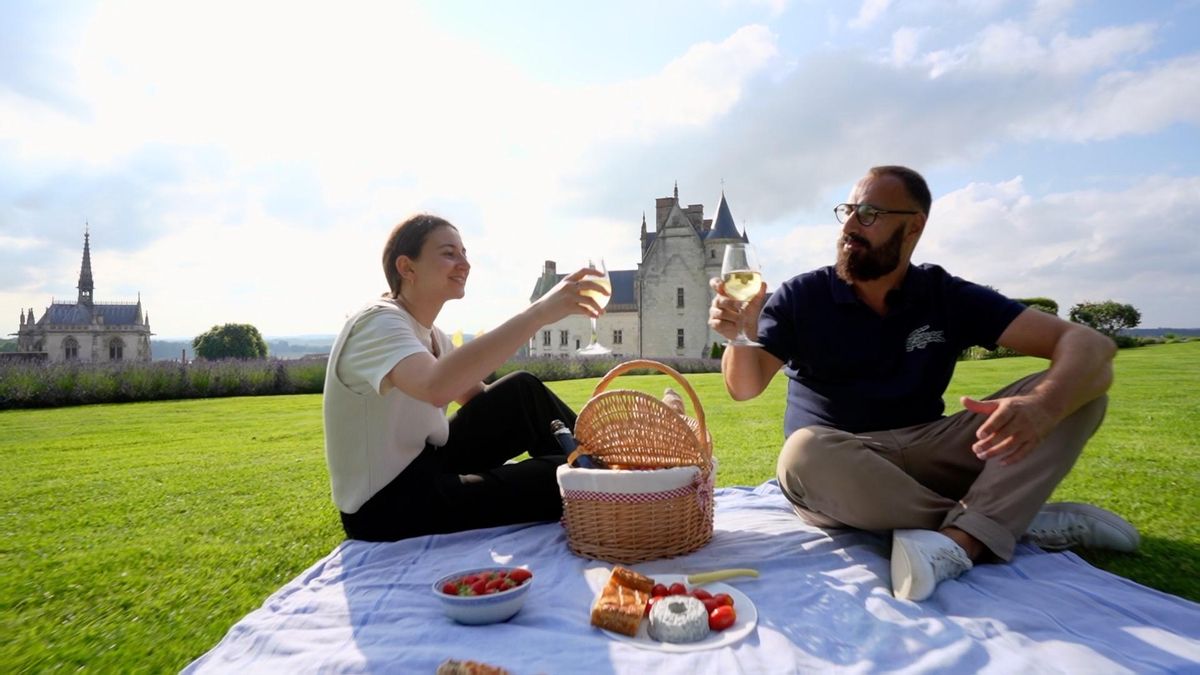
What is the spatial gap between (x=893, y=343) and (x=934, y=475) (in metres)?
0.62

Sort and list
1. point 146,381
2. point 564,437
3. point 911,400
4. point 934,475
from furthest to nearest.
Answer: point 146,381 < point 564,437 < point 911,400 < point 934,475

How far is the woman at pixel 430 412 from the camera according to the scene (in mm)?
2383

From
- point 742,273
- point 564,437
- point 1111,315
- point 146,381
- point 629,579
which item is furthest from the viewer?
point 1111,315

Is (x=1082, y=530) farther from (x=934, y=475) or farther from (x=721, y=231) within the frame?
(x=721, y=231)

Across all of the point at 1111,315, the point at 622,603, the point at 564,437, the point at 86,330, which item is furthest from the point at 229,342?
the point at 622,603

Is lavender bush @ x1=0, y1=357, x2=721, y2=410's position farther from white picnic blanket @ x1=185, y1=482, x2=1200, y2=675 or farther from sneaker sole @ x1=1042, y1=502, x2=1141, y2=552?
sneaker sole @ x1=1042, y1=502, x2=1141, y2=552

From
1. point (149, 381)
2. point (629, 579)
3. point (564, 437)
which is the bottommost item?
point (629, 579)

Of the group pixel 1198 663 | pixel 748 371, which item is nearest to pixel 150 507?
pixel 748 371

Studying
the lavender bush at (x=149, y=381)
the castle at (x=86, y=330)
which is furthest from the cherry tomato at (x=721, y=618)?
the castle at (x=86, y=330)

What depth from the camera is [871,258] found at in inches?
120

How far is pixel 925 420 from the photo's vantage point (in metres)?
3.03

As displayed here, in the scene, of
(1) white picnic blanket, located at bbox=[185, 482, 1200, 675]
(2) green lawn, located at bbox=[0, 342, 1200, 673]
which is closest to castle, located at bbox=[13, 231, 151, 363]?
(2) green lawn, located at bbox=[0, 342, 1200, 673]

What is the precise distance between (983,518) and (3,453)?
8735mm

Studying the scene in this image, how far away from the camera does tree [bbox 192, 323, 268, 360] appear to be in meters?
75.4
